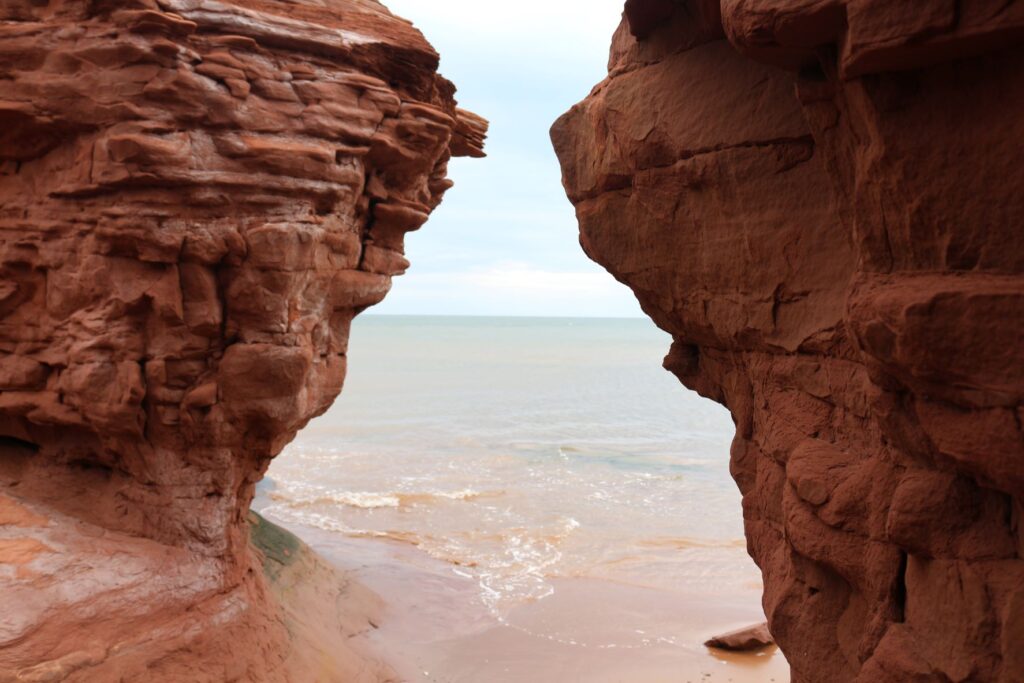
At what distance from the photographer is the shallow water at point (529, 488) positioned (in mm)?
11141

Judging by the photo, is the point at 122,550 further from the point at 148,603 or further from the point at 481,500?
the point at 481,500

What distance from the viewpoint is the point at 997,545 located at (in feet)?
9.35

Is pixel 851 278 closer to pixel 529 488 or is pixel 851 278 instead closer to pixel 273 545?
pixel 273 545

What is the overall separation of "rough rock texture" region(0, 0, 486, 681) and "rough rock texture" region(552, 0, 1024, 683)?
246cm

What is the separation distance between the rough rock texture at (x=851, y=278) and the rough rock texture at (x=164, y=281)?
8.06 feet

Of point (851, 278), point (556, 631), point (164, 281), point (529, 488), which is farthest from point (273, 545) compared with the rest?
point (529, 488)

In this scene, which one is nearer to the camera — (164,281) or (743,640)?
(164,281)

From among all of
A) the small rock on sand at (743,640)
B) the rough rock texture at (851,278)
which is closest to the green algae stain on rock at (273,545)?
the small rock on sand at (743,640)

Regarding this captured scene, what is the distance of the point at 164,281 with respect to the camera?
5949 millimetres

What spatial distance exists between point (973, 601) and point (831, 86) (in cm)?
205

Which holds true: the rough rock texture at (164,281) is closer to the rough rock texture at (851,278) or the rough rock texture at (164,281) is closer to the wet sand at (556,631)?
the wet sand at (556,631)

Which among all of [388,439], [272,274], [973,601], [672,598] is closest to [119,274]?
[272,274]

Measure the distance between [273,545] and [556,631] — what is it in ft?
11.2

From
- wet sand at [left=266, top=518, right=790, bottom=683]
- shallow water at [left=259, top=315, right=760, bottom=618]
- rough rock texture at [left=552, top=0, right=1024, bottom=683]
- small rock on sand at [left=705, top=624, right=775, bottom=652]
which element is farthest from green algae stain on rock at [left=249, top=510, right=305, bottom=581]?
rough rock texture at [left=552, top=0, right=1024, bottom=683]
